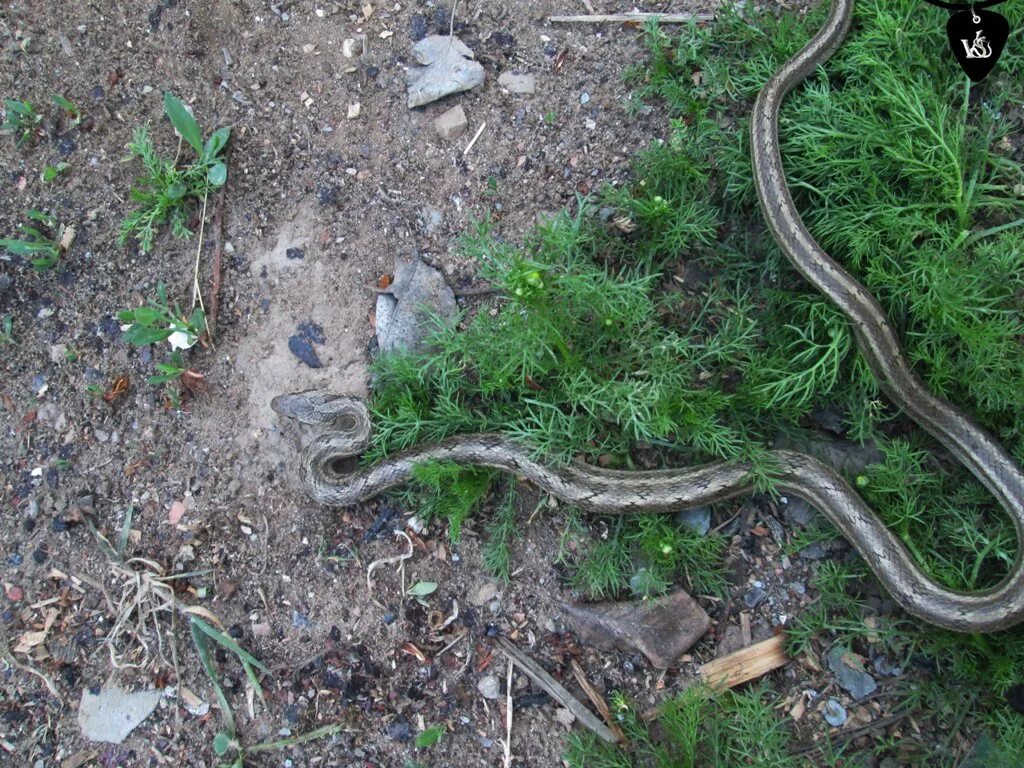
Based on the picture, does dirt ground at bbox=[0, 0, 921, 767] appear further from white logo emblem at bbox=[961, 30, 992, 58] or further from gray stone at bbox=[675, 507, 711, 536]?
white logo emblem at bbox=[961, 30, 992, 58]

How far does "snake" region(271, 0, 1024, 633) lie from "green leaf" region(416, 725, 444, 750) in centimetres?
148

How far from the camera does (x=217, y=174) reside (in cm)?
542

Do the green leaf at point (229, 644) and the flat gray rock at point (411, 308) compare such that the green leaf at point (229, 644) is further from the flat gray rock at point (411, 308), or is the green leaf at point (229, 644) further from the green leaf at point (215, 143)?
the green leaf at point (215, 143)

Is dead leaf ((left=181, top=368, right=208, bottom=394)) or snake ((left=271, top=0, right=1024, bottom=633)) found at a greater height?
snake ((left=271, top=0, right=1024, bottom=633))

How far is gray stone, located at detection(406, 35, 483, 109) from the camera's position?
17.7 ft

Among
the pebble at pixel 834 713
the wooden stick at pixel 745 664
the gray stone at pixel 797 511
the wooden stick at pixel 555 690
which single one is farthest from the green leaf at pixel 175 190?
the pebble at pixel 834 713

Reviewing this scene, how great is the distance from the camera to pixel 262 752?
4.89 metres

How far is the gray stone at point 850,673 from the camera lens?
183 inches

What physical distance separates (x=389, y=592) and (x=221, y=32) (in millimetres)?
4138

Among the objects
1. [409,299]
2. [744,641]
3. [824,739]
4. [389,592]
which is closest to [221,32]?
[409,299]

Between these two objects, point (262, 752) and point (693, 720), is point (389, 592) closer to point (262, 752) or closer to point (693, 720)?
point (262, 752)

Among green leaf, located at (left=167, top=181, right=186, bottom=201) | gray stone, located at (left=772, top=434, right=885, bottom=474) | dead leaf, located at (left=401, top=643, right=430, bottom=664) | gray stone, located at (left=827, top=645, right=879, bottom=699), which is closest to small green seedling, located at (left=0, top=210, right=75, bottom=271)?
green leaf, located at (left=167, top=181, right=186, bottom=201)

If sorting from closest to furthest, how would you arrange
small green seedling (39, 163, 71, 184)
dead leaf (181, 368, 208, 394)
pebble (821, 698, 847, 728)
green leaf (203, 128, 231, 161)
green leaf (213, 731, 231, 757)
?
pebble (821, 698, 847, 728) < green leaf (213, 731, 231, 757) < dead leaf (181, 368, 208, 394) < green leaf (203, 128, 231, 161) < small green seedling (39, 163, 71, 184)

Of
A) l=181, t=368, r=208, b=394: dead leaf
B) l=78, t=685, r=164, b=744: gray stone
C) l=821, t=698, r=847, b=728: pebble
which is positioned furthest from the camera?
l=181, t=368, r=208, b=394: dead leaf
